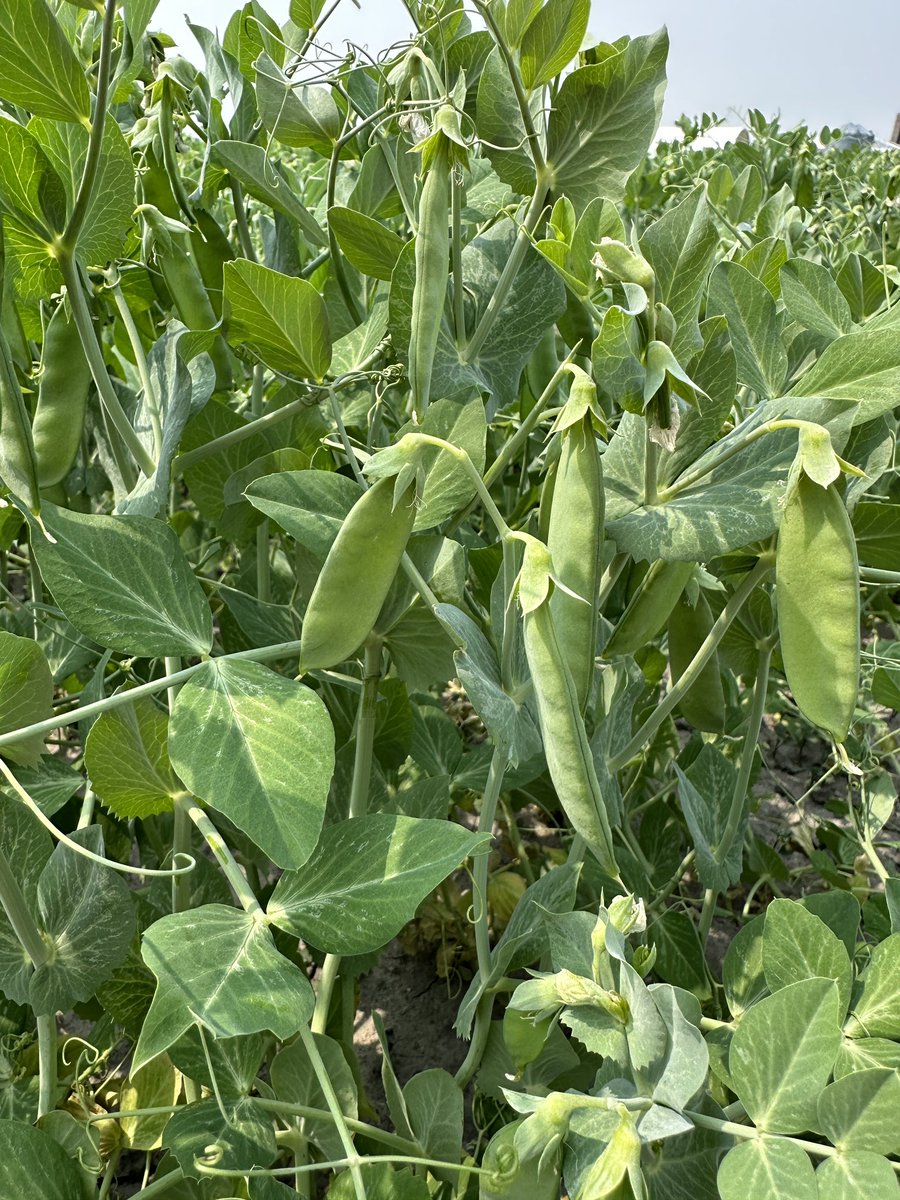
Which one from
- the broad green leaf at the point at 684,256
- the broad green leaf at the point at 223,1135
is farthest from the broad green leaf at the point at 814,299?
the broad green leaf at the point at 223,1135

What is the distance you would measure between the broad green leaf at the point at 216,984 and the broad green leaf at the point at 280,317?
0.41 meters

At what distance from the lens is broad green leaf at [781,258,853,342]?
28.7 inches

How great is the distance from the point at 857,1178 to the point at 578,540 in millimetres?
358

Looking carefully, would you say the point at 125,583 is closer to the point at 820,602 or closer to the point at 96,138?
the point at 96,138

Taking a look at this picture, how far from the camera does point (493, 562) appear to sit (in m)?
0.81

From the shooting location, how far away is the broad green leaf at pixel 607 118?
0.68 metres

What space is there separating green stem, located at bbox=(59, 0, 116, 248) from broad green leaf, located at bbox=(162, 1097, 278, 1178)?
1.86 ft

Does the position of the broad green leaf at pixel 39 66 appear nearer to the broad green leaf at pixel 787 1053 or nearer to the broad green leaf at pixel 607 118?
the broad green leaf at pixel 607 118

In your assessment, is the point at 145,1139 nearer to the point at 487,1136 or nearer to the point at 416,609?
the point at 487,1136

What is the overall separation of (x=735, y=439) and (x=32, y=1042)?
2.49ft

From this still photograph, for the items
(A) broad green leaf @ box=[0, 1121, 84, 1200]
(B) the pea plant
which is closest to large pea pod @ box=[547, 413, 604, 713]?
(B) the pea plant

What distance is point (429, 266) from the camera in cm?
61

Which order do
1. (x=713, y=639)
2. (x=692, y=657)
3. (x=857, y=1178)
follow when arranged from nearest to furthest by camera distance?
(x=857, y=1178), (x=713, y=639), (x=692, y=657)

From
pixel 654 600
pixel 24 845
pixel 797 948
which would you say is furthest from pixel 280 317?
pixel 797 948
